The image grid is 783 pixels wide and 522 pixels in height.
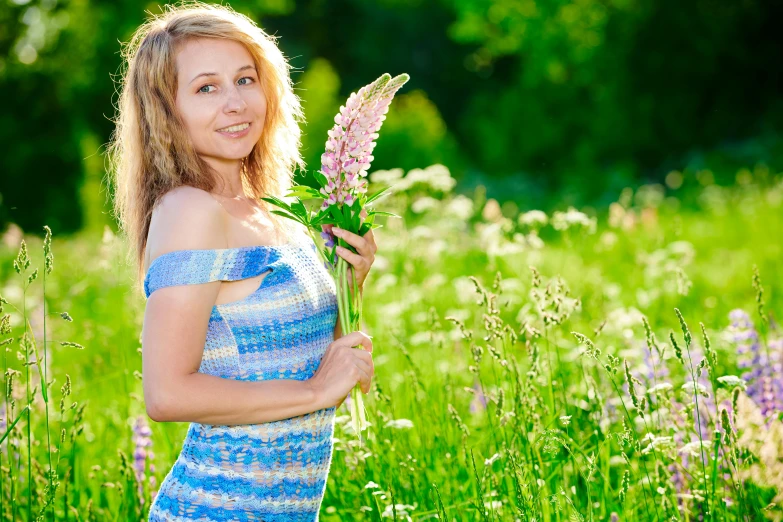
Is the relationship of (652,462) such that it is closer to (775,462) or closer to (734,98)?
(775,462)

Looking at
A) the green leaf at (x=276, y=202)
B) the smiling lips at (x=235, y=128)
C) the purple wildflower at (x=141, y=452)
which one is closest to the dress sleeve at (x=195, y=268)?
the green leaf at (x=276, y=202)

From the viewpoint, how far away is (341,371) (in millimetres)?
2082

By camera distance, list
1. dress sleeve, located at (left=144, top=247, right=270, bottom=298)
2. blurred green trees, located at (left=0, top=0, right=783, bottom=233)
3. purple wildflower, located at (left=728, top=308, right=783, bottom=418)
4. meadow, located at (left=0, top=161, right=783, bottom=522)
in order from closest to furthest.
Answer: dress sleeve, located at (left=144, top=247, right=270, bottom=298) → meadow, located at (left=0, top=161, right=783, bottom=522) → purple wildflower, located at (left=728, top=308, right=783, bottom=418) → blurred green trees, located at (left=0, top=0, right=783, bottom=233)

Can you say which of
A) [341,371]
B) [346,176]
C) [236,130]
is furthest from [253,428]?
[236,130]

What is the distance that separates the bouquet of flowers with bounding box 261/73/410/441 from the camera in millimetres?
2129

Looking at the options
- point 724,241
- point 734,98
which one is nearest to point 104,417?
point 724,241

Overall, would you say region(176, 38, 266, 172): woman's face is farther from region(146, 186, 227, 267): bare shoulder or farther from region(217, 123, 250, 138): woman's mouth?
region(146, 186, 227, 267): bare shoulder

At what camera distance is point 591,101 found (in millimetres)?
22609

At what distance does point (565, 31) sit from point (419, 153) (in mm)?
8964

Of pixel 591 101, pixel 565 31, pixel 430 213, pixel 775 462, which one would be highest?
pixel 565 31

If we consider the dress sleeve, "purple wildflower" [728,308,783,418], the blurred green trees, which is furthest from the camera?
the blurred green trees

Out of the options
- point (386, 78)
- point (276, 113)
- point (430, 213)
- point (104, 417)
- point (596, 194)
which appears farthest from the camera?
point (596, 194)

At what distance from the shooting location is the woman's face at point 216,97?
2.16m

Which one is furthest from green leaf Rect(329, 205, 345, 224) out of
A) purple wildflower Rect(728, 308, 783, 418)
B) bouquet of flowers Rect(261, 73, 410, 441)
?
purple wildflower Rect(728, 308, 783, 418)
